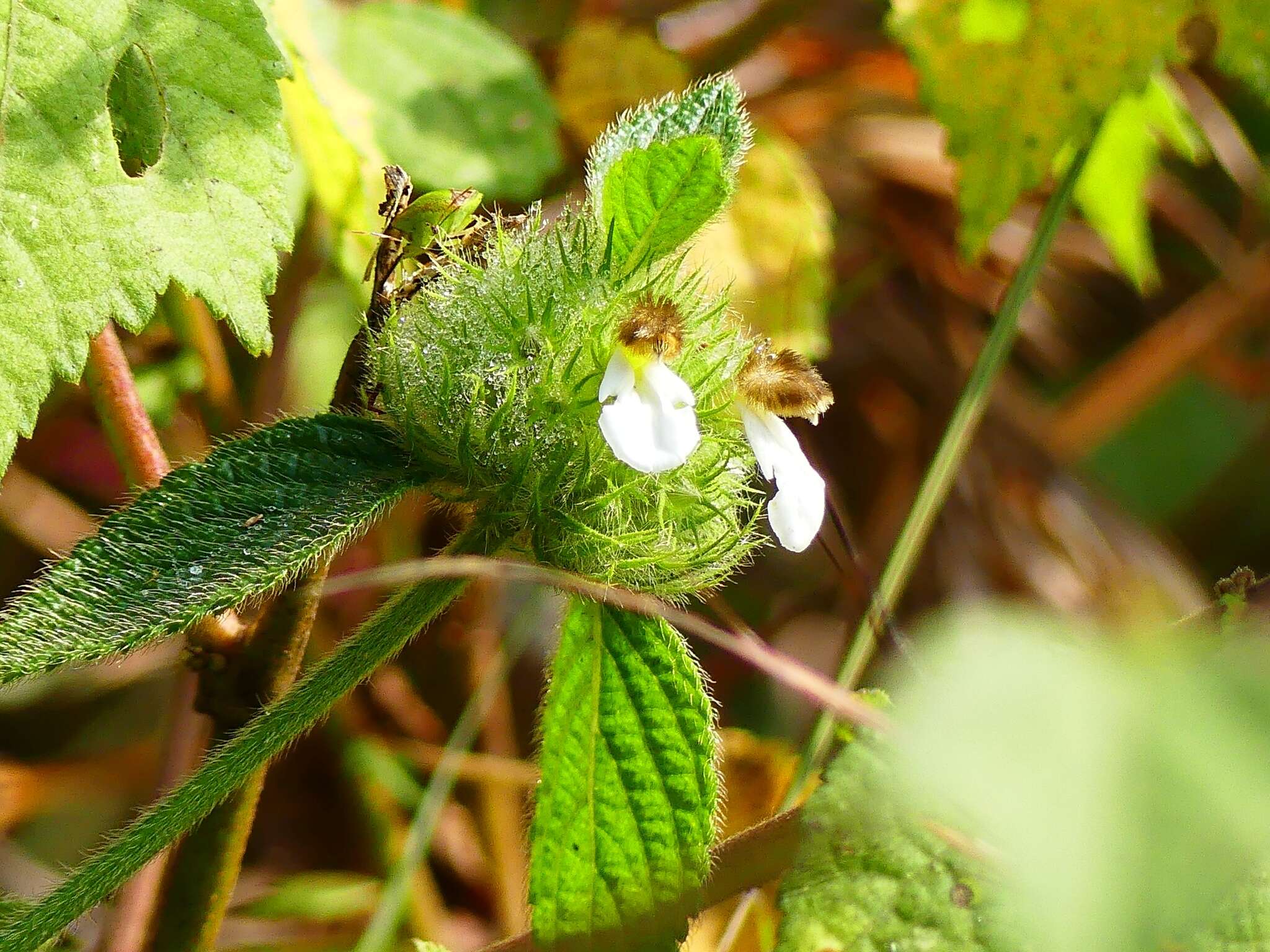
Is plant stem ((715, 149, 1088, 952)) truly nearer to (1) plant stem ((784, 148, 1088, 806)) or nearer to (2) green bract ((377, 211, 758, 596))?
(1) plant stem ((784, 148, 1088, 806))

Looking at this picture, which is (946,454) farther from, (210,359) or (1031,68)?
(210,359)

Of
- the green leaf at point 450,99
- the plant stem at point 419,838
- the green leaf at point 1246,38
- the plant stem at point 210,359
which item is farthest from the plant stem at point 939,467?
the plant stem at point 210,359

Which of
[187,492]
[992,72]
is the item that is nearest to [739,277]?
[992,72]

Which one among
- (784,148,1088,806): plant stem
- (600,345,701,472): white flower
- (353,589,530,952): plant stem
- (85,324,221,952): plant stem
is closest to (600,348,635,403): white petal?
(600,345,701,472): white flower

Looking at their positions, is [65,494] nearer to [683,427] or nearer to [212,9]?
[212,9]

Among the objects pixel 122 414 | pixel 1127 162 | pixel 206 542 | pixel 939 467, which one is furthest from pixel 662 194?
pixel 1127 162

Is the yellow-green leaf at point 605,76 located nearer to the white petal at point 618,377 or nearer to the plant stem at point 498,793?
the plant stem at point 498,793
